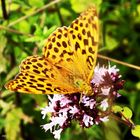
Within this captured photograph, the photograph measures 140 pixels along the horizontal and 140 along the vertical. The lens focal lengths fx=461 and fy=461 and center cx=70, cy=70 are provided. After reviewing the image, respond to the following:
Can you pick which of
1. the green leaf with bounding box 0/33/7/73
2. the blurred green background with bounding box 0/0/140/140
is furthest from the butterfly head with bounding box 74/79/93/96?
the green leaf with bounding box 0/33/7/73

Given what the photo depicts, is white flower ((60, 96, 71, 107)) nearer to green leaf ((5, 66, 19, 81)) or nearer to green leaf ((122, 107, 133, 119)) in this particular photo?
green leaf ((122, 107, 133, 119))

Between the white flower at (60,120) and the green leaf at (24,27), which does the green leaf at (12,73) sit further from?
the white flower at (60,120)

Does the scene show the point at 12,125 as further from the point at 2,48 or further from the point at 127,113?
the point at 127,113

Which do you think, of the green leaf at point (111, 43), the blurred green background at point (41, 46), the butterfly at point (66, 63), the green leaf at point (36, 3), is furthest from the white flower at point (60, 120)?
the green leaf at point (111, 43)

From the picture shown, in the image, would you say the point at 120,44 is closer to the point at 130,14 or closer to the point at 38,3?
the point at 130,14

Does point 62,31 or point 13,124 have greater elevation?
point 62,31

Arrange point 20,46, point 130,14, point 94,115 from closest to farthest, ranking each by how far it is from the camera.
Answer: point 94,115 → point 20,46 → point 130,14

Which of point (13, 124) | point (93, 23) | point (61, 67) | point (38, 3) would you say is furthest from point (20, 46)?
point (93, 23)
